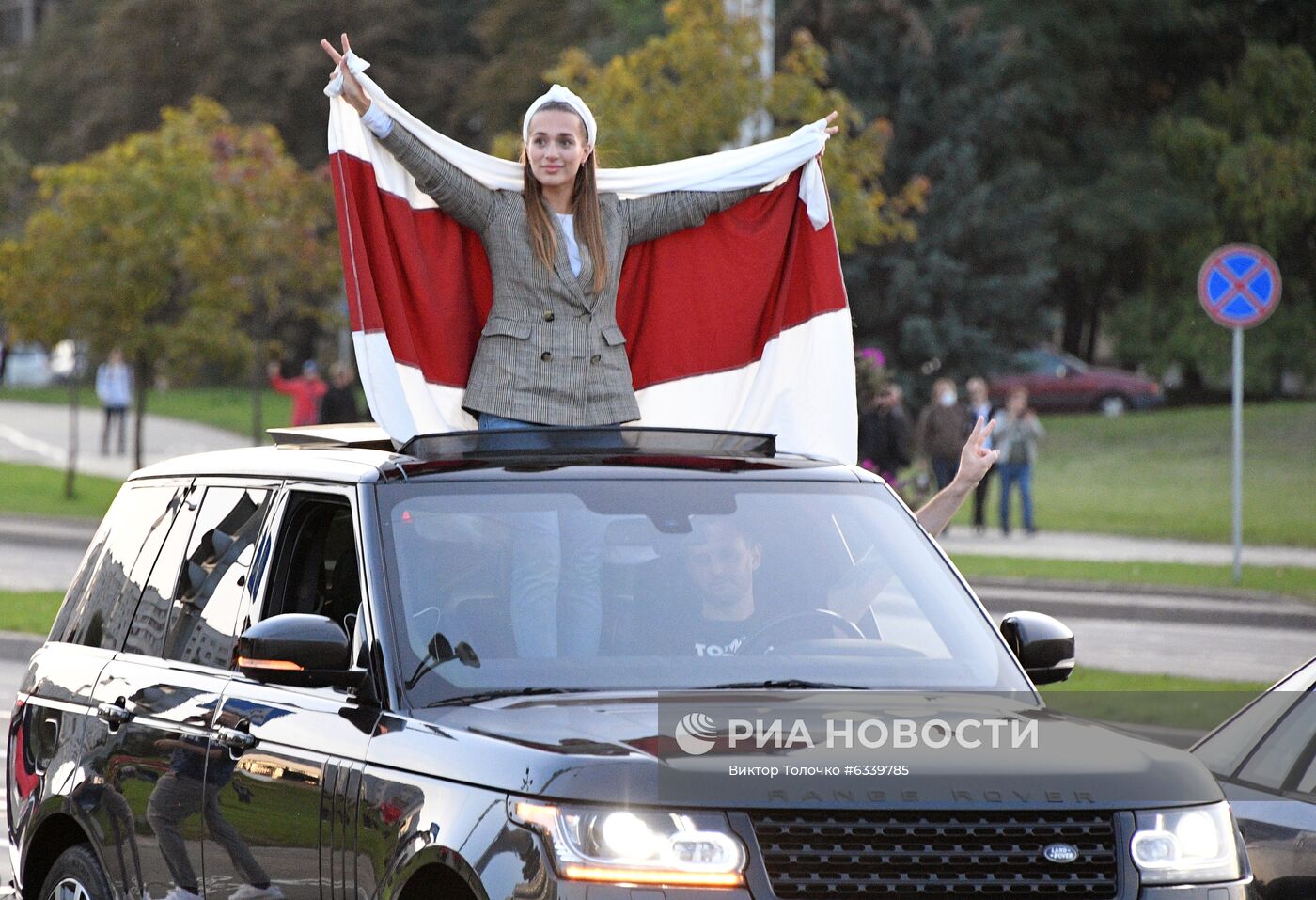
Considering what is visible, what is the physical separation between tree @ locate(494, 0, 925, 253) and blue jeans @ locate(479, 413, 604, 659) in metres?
23.8

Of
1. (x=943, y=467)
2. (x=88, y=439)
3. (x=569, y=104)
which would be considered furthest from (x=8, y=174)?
(x=569, y=104)

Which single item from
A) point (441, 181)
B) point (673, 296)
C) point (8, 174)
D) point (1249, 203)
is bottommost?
point (673, 296)

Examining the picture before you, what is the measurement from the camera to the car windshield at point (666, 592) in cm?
468

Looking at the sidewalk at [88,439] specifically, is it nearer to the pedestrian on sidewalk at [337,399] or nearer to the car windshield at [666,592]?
the pedestrian on sidewalk at [337,399]

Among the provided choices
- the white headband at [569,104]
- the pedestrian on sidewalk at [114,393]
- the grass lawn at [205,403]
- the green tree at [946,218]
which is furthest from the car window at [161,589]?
the green tree at [946,218]

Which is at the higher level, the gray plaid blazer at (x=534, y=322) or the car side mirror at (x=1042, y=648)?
the gray plaid blazer at (x=534, y=322)

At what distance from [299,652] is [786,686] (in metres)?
1.04

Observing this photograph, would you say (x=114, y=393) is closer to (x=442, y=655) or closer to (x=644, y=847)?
(x=442, y=655)

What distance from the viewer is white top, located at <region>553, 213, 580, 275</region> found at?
653 cm

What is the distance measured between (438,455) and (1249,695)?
9.15 metres

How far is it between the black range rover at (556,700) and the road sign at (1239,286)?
1836 cm

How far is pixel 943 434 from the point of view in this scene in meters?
28.1

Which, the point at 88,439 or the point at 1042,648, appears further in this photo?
the point at 88,439

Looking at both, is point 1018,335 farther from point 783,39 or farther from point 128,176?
point 128,176
